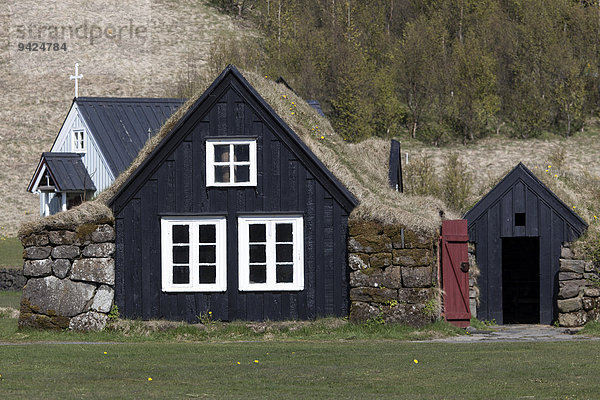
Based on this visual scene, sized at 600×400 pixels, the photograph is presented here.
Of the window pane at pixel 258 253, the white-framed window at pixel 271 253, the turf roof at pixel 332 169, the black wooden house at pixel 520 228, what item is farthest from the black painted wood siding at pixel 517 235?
the window pane at pixel 258 253

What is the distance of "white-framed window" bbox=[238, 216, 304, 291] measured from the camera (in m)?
20.4

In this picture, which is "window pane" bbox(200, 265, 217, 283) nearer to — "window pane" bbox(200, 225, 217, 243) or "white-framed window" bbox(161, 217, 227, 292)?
"white-framed window" bbox(161, 217, 227, 292)

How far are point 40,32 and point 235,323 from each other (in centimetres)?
8537

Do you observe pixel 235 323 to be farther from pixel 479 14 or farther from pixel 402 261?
pixel 479 14

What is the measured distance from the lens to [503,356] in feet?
52.3

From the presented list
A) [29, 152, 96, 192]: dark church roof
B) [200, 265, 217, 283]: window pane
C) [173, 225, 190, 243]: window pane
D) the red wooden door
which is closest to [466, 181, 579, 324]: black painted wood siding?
the red wooden door

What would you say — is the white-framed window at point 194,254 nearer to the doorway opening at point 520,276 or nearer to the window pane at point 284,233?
the window pane at point 284,233

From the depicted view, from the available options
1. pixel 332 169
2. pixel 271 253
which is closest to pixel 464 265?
pixel 332 169

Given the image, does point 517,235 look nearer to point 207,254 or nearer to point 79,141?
point 207,254

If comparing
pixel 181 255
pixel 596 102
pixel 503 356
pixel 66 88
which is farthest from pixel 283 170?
pixel 66 88

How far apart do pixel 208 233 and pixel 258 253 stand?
1161 millimetres

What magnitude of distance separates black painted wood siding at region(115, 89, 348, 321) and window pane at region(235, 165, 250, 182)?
25 cm

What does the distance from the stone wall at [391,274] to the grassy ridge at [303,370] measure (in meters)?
1.48

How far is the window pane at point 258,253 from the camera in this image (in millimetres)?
20500
